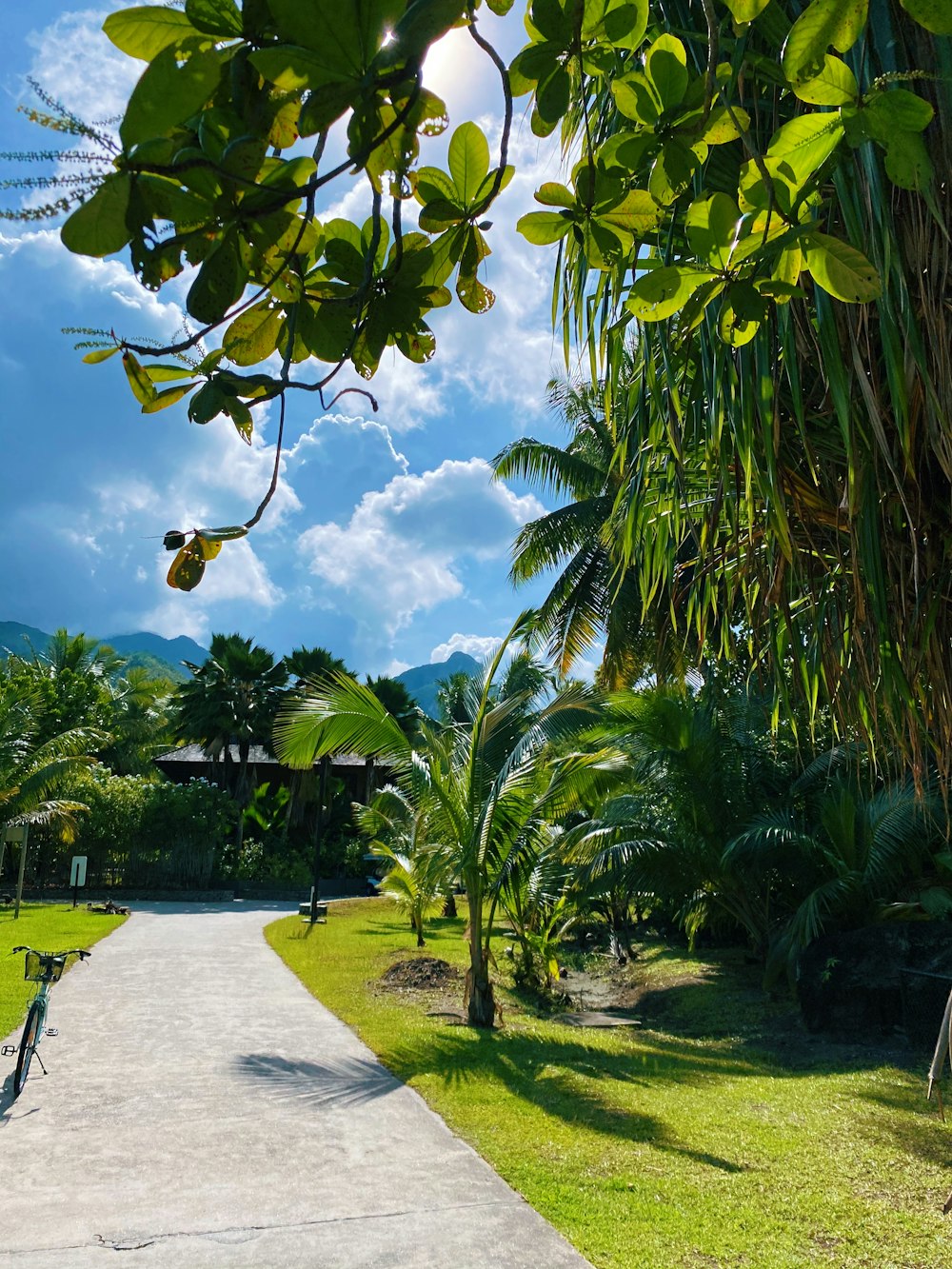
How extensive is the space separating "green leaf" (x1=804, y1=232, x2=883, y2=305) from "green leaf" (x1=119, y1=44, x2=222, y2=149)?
67cm

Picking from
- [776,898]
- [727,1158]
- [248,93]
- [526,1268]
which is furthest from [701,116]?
[776,898]

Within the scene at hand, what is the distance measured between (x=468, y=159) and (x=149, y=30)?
15.4 inches

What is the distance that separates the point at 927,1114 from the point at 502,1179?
11.0 ft

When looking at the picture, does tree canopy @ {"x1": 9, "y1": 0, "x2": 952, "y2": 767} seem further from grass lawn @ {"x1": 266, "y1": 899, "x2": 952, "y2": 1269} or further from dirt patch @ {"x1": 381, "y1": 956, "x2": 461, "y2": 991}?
dirt patch @ {"x1": 381, "y1": 956, "x2": 461, "y2": 991}

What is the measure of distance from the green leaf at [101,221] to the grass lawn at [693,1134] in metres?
3.87

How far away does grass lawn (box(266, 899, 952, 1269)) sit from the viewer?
378 centimetres

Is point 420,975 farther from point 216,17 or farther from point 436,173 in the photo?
point 216,17

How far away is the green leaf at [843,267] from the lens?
1.04 meters

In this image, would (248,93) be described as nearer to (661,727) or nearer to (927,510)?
(927,510)

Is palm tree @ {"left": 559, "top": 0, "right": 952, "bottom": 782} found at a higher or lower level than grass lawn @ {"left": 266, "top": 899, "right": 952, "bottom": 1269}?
higher

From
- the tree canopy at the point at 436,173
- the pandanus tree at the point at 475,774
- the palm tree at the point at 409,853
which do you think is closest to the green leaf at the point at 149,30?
the tree canopy at the point at 436,173

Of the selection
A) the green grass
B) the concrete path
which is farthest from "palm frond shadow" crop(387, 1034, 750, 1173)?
the green grass

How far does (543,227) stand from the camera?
3.87 ft

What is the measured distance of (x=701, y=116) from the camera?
45.0 inches
